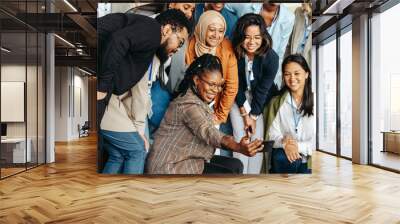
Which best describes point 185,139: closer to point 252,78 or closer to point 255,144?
point 255,144

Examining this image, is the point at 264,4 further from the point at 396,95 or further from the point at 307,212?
the point at 307,212

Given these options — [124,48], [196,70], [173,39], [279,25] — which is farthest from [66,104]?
[279,25]

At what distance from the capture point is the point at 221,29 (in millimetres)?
6582

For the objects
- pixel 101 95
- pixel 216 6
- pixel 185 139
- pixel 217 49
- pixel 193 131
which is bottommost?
pixel 185 139

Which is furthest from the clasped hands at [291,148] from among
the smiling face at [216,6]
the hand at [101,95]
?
the hand at [101,95]

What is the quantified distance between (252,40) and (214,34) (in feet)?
2.15

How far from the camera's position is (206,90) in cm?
653

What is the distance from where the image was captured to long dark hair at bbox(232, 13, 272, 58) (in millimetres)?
6594

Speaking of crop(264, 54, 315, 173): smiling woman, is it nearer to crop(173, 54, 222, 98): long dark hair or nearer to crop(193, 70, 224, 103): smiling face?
crop(193, 70, 224, 103): smiling face

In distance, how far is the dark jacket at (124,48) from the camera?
6.49 metres

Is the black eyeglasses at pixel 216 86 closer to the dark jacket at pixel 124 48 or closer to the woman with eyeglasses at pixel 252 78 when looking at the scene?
the woman with eyeglasses at pixel 252 78

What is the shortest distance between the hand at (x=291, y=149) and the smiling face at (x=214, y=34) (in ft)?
6.70

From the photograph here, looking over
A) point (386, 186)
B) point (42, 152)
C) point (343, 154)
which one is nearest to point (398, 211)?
point (386, 186)

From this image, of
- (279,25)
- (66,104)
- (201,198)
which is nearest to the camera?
(201,198)
